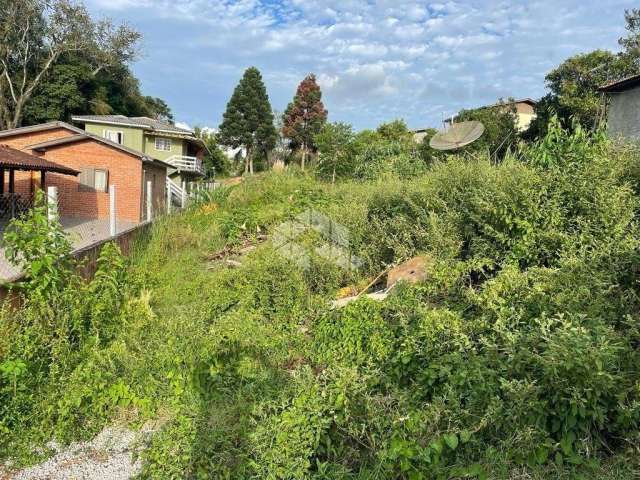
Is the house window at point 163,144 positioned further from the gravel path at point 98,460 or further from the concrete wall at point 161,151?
the gravel path at point 98,460

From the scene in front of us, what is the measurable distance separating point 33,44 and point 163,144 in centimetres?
1314

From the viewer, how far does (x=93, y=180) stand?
62.0 feet

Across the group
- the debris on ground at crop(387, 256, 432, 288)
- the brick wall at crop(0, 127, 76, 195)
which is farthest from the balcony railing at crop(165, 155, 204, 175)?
the debris on ground at crop(387, 256, 432, 288)

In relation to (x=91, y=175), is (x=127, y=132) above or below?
above

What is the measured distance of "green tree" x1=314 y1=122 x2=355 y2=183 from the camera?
15.9 meters

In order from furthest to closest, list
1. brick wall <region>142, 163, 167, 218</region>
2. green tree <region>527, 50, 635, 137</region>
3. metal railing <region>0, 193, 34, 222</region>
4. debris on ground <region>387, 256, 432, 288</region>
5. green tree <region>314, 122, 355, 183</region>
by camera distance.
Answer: green tree <region>527, 50, 635, 137</region>, brick wall <region>142, 163, 167, 218</region>, green tree <region>314, 122, 355, 183</region>, metal railing <region>0, 193, 34, 222</region>, debris on ground <region>387, 256, 432, 288</region>

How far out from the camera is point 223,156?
4794cm

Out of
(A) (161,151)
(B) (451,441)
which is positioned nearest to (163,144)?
(A) (161,151)

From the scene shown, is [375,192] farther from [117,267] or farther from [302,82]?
[302,82]

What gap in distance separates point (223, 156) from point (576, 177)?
46086mm

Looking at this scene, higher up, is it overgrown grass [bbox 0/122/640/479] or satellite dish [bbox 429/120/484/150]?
satellite dish [bbox 429/120/484/150]

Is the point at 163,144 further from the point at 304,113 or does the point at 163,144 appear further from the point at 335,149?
the point at 304,113

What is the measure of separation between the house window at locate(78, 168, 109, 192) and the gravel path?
1766 centimetres

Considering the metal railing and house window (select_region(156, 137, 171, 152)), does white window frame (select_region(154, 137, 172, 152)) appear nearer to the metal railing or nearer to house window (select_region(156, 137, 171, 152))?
house window (select_region(156, 137, 171, 152))
